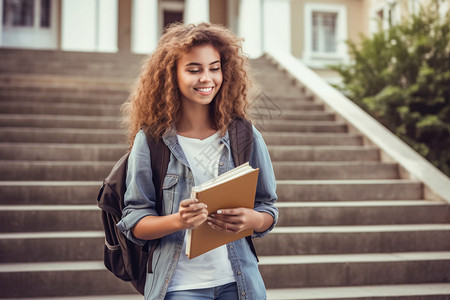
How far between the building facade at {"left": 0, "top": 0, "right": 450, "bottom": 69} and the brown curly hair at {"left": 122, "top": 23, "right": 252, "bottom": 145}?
8311mm

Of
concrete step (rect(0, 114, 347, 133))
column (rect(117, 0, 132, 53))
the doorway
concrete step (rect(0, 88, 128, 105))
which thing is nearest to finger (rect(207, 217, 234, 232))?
concrete step (rect(0, 114, 347, 133))

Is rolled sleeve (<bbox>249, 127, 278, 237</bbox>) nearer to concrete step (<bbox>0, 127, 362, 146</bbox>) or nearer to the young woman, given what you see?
the young woman

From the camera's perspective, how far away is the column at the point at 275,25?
1527cm

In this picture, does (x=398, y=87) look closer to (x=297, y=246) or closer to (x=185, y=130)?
(x=297, y=246)

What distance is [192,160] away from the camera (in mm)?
1723

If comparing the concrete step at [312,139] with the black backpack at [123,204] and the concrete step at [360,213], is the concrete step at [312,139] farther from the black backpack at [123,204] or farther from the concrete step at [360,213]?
the black backpack at [123,204]

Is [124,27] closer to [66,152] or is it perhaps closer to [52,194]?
[66,152]

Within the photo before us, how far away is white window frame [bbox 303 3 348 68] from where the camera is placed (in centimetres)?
1850

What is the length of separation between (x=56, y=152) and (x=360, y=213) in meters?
3.37

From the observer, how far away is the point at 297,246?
13.5ft

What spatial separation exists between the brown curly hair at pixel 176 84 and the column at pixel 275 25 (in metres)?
13.8

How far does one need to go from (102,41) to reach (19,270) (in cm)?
1070

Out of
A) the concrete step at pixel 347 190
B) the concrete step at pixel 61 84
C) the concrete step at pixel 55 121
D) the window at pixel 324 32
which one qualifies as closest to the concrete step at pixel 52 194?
the concrete step at pixel 55 121

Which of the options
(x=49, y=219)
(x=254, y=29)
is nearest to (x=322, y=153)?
(x=49, y=219)
